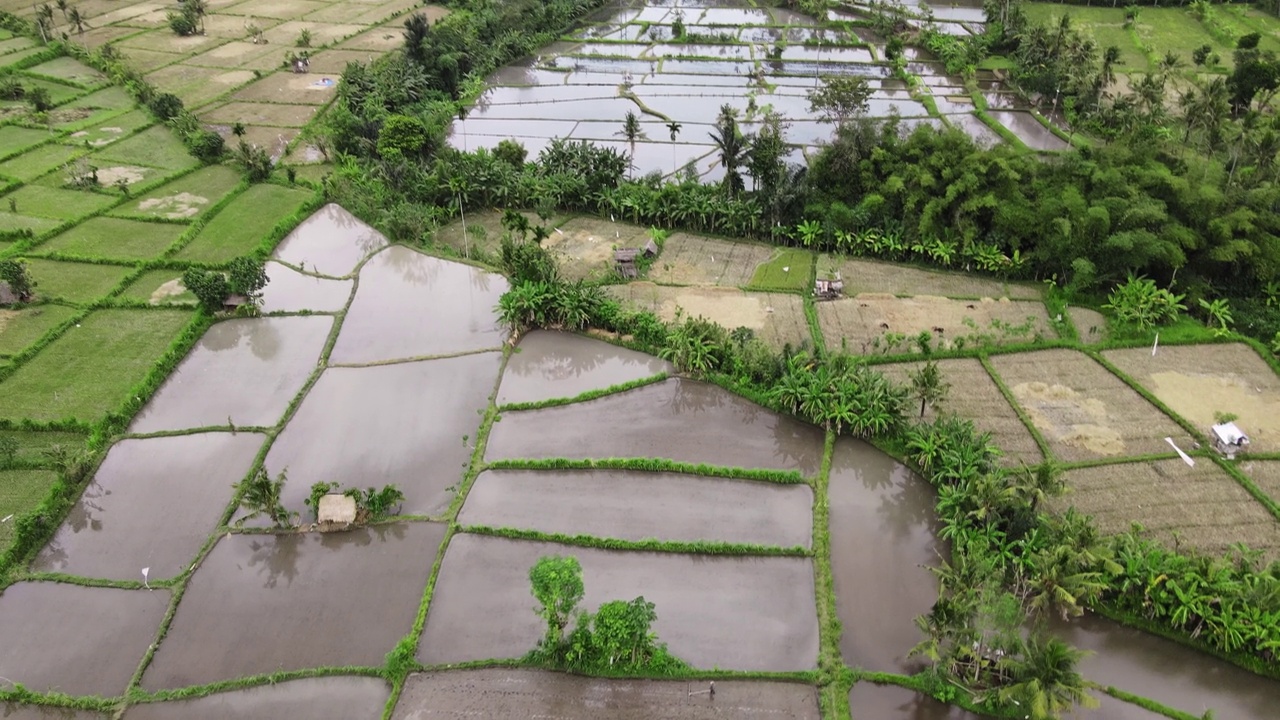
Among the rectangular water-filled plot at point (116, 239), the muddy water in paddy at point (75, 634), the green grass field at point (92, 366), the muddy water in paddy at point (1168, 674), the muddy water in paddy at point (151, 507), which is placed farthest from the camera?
the rectangular water-filled plot at point (116, 239)

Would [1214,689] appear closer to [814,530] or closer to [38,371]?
[814,530]

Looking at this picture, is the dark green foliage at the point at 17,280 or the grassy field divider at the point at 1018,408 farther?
the dark green foliage at the point at 17,280

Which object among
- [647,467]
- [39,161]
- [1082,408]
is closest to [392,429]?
[647,467]

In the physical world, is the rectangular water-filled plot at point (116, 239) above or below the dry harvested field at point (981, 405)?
above

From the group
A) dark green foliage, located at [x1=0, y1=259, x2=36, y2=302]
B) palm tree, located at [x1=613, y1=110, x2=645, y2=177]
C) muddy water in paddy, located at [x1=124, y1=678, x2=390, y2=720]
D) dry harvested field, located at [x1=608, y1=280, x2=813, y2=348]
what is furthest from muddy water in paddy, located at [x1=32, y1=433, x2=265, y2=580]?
palm tree, located at [x1=613, y1=110, x2=645, y2=177]

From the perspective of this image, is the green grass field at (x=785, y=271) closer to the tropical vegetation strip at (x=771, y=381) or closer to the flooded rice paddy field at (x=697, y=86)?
the tropical vegetation strip at (x=771, y=381)

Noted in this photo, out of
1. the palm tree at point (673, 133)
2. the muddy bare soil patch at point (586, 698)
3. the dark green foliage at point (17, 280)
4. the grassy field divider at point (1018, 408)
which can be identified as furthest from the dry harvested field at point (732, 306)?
the dark green foliage at point (17, 280)

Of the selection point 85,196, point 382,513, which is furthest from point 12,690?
point 85,196

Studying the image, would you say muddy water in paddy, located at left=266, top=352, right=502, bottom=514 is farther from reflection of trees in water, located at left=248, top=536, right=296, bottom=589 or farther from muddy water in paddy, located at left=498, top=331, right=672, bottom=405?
reflection of trees in water, located at left=248, top=536, right=296, bottom=589
